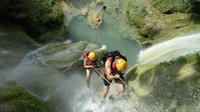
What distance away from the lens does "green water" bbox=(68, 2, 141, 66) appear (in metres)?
10.6

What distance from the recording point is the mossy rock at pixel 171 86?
4.18 metres

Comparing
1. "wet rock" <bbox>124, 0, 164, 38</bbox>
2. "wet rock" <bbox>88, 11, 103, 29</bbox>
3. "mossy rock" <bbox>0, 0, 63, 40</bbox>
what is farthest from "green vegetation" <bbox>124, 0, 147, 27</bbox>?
"mossy rock" <bbox>0, 0, 63, 40</bbox>

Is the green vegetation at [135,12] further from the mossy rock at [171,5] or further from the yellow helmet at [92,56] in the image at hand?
the yellow helmet at [92,56]

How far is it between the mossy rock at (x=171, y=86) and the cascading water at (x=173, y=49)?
1.57 meters

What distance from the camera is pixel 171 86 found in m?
4.69

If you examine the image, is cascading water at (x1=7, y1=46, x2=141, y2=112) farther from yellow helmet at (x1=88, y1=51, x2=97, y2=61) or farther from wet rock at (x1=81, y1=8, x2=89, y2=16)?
wet rock at (x1=81, y1=8, x2=89, y2=16)

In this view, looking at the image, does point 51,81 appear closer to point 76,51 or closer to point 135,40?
point 76,51

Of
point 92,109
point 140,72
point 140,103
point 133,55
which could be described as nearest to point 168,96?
point 140,103

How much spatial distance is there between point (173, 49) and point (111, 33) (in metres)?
4.86

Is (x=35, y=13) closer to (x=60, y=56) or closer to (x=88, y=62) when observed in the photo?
(x=60, y=56)

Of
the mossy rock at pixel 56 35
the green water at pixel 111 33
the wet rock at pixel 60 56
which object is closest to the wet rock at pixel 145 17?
the green water at pixel 111 33

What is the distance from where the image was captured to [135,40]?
423 inches

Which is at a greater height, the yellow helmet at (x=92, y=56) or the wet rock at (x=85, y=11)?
the wet rock at (x=85, y=11)

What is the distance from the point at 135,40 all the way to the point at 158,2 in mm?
3364
